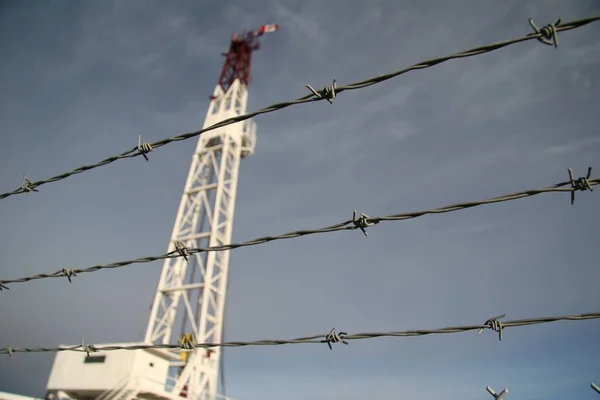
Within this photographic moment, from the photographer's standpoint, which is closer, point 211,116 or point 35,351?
point 35,351

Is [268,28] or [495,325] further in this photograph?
[268,28]

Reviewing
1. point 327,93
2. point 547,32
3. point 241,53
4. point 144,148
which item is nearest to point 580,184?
point 547,32

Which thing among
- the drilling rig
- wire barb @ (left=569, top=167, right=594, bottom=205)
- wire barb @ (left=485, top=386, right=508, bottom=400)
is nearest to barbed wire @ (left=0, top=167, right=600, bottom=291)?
wire barb @ (left=569, top=167, right=594, bottom=205)

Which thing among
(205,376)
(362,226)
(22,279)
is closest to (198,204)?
(205,376)

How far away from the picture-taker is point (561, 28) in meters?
2.08

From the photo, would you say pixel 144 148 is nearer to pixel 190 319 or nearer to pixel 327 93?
pixel 327 93

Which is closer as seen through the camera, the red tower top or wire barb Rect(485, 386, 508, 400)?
wire barb Rect(485, 386, 508, 400)

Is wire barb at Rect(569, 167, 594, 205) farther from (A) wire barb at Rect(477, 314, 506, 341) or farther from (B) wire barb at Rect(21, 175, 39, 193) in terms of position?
(B) wire barb at Rect(21, 175, 39, 193)

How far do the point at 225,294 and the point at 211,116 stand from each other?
1206cm

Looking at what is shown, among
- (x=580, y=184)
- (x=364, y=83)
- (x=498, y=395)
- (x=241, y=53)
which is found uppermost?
(x=241, y=53)

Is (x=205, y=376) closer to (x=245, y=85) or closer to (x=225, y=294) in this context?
(x=225, y=294)

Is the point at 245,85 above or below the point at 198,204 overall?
above

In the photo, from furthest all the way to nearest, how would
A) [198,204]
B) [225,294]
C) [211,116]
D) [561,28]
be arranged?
[211,116] < [198,204] < [225,294] < [561,28]

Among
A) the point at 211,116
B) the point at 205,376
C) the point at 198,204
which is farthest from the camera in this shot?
the point at 211,116
